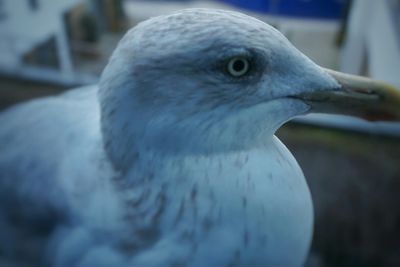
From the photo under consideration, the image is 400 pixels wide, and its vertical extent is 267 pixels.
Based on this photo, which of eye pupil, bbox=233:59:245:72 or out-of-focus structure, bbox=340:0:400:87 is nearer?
eye pupil, bbox=233:59:245:72

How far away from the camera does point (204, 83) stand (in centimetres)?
42

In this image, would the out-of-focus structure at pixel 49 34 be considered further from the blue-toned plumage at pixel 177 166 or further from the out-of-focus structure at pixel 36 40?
the blue-toned plumage at pixel 177 166

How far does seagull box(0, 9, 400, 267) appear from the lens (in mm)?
411

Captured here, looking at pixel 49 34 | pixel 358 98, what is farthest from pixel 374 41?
pixel 49 34

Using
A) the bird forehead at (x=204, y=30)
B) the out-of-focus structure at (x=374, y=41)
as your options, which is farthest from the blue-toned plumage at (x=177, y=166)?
the out-of-focus structure at (x=374, y=41)

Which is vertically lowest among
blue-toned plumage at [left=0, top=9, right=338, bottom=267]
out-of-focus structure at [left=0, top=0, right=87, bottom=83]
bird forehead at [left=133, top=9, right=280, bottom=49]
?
out-of-focus structure at [left=0, top=0, right=87, bottom=83]

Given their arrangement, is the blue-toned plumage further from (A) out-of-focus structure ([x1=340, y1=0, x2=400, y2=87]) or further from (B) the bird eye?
(A) out-of-focus structure ([x1=340, y1=0, x2=400, y2=87])

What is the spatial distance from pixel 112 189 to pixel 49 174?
10 centimetres

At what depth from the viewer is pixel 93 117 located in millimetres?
601

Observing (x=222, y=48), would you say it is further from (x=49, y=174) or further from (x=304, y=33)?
(x=304, y=33)

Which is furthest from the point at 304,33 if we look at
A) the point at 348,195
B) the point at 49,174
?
the point at 49,174

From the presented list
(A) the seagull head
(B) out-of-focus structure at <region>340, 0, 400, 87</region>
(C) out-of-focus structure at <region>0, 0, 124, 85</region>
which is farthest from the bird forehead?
(C) out-of-focus structure at <region>0, 0, 124, 85</region>

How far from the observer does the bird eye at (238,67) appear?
41 cm

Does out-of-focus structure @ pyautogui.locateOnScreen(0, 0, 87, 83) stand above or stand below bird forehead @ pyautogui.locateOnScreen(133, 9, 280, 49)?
below
